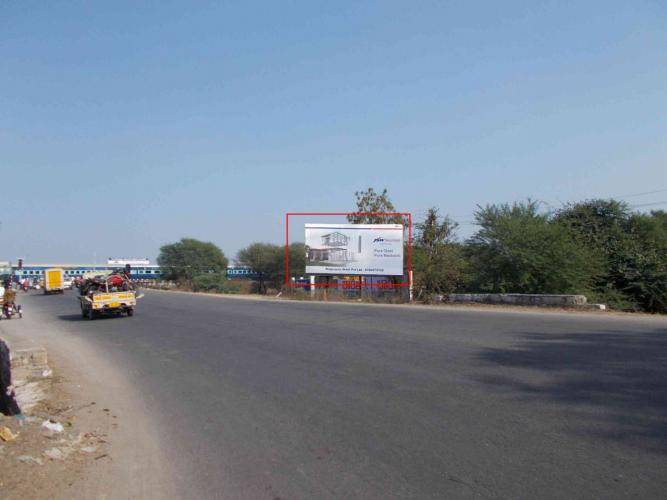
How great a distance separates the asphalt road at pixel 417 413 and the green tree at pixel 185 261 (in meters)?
75.5

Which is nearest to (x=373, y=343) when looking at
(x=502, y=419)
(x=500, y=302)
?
(x=502, y=419)

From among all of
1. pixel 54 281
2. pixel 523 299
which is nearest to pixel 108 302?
pixel 523 299

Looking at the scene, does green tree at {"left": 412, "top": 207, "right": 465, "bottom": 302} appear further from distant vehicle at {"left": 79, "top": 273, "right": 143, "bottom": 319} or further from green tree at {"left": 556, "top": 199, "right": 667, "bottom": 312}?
distant vehicle at {"left": 79, "top": 273, "right": 143, "bottom": 319}

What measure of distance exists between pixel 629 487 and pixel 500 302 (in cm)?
2082

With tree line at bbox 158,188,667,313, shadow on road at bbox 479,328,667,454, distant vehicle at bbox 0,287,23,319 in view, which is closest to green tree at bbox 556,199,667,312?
Answer: tree line at bbox 158,188,667,313

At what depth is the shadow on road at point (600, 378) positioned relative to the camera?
21.0 ft

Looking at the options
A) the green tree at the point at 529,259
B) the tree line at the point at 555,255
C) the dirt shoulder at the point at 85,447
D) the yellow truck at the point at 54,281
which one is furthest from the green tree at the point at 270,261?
the dirt shoulder at the point at 85,447

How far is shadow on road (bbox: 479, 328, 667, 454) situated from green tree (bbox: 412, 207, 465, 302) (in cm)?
1743

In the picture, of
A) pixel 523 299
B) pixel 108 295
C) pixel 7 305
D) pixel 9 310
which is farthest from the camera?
pixel 9 310

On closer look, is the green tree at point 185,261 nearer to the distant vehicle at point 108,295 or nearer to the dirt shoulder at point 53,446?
the distant vehicle at point 108,295

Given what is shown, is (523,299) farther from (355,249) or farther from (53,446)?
(53,446)

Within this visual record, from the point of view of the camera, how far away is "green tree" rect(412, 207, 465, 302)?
31.4 metres

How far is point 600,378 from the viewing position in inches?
340

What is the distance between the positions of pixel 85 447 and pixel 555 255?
23.0m
